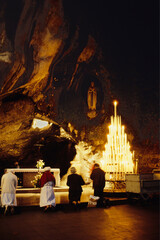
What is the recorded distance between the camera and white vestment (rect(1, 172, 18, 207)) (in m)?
6.47

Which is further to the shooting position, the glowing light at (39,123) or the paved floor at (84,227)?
the glowing light at (39,123)

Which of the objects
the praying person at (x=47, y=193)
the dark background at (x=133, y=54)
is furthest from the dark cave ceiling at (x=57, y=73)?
the praying person at (x=47, y=193)

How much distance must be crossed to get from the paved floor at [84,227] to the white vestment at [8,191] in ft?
2.03

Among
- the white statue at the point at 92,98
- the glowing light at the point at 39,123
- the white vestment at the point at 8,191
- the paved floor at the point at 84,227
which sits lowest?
the paved floor at the point at 84,227

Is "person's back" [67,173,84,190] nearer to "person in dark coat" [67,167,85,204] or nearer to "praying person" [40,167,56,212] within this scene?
"person in dark coat" [67,167,85,204]

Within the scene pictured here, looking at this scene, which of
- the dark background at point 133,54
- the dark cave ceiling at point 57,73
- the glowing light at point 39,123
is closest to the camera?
the dark cave ceiling at point 57,73

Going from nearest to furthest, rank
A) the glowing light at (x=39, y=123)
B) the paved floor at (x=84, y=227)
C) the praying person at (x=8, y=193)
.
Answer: the paved floor at (x=84, y=227) → the praying person at (x=8, y=193) → the glowing light at (x=39, y=123)

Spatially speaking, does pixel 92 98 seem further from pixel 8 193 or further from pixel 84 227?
pixel 84 227

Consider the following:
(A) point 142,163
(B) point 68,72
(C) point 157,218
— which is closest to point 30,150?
(B) point 68,72

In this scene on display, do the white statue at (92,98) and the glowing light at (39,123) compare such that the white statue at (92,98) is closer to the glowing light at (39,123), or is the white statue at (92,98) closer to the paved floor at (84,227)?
the glowing light at (39,123)

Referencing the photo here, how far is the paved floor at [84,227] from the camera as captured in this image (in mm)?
3887

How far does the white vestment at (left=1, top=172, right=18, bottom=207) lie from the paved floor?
2.03 ft

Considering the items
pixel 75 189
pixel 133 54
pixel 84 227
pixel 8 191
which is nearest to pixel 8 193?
pixel 8 191

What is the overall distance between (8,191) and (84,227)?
2.83 m
